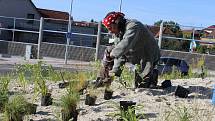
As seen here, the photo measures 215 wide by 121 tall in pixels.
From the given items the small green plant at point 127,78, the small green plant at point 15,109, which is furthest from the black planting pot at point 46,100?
the small green plant at point 127,78

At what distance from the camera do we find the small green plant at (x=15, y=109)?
5348 millimetres

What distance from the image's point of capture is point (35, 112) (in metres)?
5.98

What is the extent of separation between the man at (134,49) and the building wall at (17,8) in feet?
176

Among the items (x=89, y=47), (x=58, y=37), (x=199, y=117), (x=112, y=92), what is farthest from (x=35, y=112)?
(x=58, y=37)

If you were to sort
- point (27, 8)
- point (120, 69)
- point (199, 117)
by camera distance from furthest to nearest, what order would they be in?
point (27, 8) → point (120, 69) → point (199, 117)

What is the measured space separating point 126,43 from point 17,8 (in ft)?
191

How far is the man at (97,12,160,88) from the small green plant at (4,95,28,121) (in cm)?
144

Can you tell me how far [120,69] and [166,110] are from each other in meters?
1.36

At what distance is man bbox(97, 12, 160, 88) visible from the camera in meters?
6.54

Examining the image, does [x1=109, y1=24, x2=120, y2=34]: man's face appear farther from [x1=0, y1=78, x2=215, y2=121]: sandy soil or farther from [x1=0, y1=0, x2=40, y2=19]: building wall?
[x1=0, y1=0, x2=40, y2=19]: building wall

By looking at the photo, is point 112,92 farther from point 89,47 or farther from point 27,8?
point 27,8

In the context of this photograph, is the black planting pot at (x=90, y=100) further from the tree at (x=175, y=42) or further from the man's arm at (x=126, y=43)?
the tree at (x=175, y=42)

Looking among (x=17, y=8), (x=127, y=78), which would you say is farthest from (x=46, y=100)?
(x=17, y=8)

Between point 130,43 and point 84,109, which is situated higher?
point 130,43
